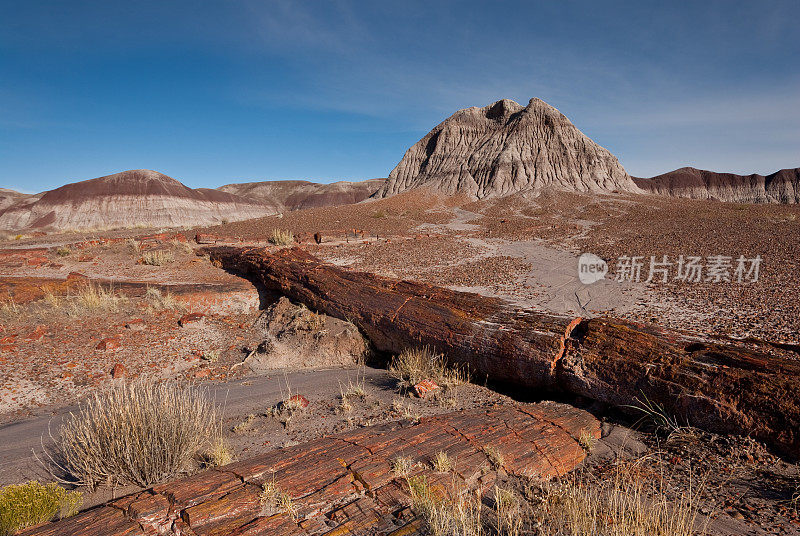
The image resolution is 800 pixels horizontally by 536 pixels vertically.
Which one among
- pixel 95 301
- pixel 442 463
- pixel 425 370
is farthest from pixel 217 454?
pixel 95 301

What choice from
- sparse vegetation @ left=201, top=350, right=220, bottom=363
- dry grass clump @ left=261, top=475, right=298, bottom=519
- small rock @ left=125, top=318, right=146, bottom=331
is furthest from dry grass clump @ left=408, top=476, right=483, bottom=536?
small rock @ left=125, top=318, right=146, bottom=331

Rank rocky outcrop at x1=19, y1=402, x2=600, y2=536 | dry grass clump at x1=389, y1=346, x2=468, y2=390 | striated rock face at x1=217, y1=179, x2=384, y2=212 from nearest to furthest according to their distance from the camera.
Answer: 1. rocky outcrop at x1=19, y1=402, x2=600, y2=536
2. dry grass clump at x1=389, y1=346, x2=468, y2=390
3. striated rock face at x1=217, y1=179, x2=384, y2=212

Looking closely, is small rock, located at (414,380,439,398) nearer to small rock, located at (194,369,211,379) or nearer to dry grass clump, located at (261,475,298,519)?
dry grass clump, located at (261,475,298,519)

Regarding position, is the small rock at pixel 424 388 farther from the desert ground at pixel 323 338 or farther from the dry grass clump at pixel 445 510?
the dry grass clump at pixel 445 510

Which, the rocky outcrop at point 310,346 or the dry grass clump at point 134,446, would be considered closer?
the dry grass clump at point 134,446

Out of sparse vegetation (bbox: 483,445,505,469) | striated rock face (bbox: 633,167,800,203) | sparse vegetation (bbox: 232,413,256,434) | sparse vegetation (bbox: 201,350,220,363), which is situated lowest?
sparse vegetation (bbox: 201,350,220,363)

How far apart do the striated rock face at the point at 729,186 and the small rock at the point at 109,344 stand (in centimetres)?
9421

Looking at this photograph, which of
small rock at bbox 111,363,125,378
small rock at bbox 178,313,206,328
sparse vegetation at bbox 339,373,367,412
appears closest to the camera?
sparse vegetation at bbox 339,373,367,412

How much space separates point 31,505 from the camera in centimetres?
244

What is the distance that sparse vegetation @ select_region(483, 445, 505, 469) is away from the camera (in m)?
3.03

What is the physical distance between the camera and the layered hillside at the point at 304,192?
86438mm

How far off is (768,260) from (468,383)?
11441 mm

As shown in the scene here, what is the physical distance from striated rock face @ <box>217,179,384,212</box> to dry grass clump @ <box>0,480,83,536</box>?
83.1 metres

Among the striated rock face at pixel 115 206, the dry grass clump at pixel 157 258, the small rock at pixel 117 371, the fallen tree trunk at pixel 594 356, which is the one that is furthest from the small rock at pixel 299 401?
the striated rock face at pixel 115 206
